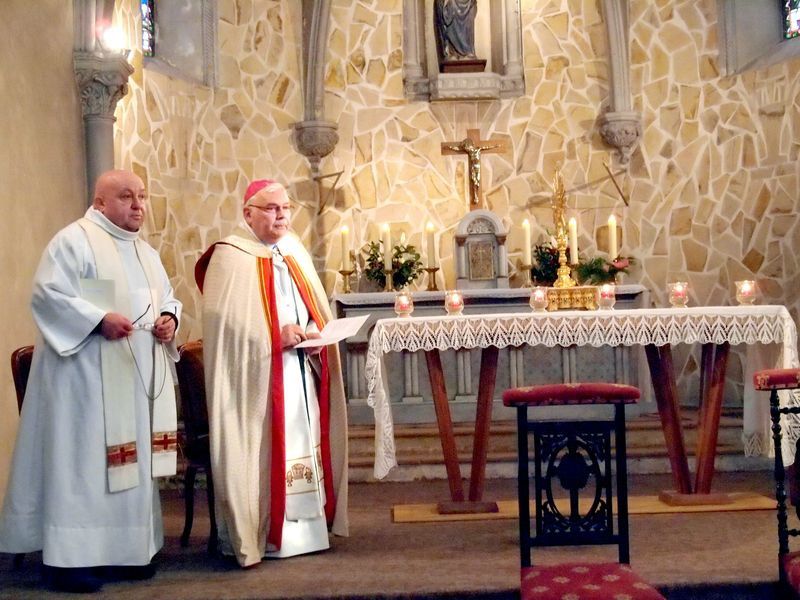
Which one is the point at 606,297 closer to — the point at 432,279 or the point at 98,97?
the point at 432,279

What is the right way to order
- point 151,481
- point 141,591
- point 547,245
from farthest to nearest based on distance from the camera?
point 547,245 < point 151,481 < point 141,591

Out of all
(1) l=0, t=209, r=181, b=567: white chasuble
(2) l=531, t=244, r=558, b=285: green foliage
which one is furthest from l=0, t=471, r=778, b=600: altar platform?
(2) l=531, t=244, r=558, b=285: green foliage

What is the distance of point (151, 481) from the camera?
4.43m

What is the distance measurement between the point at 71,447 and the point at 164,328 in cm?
65

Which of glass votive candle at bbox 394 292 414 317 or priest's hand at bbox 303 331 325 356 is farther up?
glass votive candle at bbox 394 292 414 317

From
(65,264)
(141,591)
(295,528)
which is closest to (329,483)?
(295,528)

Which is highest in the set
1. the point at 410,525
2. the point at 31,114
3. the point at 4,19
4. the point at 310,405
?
the point at 4,19

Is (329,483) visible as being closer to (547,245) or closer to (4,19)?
(4,19)

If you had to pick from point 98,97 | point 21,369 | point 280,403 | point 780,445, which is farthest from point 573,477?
point 98,97

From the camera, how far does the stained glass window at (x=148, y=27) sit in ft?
27.5

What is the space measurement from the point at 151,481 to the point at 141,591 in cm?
49

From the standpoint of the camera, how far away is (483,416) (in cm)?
555

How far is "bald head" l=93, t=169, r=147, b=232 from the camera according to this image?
4484 millimetres

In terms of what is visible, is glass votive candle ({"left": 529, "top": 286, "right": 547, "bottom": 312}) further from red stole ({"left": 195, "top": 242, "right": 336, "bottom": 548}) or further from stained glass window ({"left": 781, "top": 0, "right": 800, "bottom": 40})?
stained glass window ({"left": 781, "top": 0, "right": 800, "bottom": 40})
